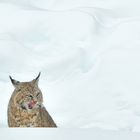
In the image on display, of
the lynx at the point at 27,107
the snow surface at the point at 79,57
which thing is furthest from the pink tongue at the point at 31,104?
the snow surface at the point at 79,57

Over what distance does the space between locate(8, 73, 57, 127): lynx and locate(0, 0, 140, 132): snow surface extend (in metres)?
0.56

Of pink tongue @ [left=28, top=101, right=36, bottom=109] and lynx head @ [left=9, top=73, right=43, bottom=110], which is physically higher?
lynx head @ [left=9, top=73, right=43, bottom=110]

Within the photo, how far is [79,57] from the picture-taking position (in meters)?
5.03

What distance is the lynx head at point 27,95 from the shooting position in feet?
9.98

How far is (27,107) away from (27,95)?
0.10 meters

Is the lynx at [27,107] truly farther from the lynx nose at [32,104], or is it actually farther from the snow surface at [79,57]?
the snow surface at [79,57]

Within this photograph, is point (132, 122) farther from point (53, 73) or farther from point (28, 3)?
point (28, 3)

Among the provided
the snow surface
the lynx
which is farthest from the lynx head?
the snow surface

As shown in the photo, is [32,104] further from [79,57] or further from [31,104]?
[79,57]

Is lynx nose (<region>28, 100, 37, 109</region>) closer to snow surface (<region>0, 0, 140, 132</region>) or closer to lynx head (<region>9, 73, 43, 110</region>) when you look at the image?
lynx head (<region>9, 73, 43, 110</region>)

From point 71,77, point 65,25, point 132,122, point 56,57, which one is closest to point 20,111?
point 132,122

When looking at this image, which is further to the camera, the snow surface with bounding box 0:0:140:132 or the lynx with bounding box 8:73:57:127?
the snow surface with bounding box 0:0:140:132

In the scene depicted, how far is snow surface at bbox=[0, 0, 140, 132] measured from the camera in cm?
420

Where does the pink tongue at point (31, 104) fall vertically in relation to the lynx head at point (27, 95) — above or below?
below
